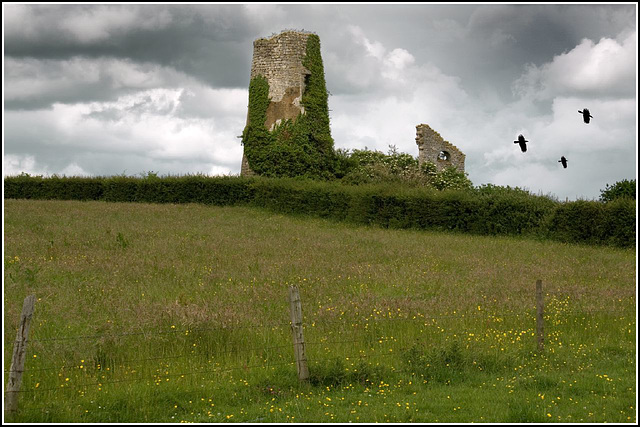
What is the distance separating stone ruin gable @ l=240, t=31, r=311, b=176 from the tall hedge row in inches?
238

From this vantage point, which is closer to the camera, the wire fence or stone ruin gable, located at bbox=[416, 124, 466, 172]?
the wire fence

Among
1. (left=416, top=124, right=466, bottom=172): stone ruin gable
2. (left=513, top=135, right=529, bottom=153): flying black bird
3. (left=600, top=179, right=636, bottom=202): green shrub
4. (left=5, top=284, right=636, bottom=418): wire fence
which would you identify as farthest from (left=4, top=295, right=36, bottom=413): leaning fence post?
(left=416, top=124, right=466, bottom=172): stone ruin gable

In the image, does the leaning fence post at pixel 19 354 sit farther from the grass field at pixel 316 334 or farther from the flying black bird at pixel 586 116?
the flying black bird at pixel 586 116

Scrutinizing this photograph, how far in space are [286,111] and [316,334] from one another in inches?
1415

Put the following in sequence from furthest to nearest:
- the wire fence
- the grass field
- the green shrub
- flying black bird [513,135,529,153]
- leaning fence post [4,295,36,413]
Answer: the green shrub → flying black bird [513,135,529,153] → the wire fence → the grass field → leaning fence post [4,295,36,413]

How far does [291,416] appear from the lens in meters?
9.55

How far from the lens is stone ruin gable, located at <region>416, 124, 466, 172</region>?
56.1 metres

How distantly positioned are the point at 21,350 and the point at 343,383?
5.06 metres

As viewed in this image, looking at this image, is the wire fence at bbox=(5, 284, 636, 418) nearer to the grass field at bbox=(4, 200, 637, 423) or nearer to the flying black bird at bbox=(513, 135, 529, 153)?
the grass field at bbox=(4, 200, 637, 423)

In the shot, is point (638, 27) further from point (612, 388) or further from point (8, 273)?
point (8, 273)

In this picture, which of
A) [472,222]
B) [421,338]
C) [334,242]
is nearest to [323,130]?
[472,222]

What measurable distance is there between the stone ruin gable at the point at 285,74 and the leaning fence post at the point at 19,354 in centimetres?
3954

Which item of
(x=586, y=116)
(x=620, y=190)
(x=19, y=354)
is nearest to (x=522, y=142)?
(x=586, y=116)

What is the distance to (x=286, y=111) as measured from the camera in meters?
48.1
